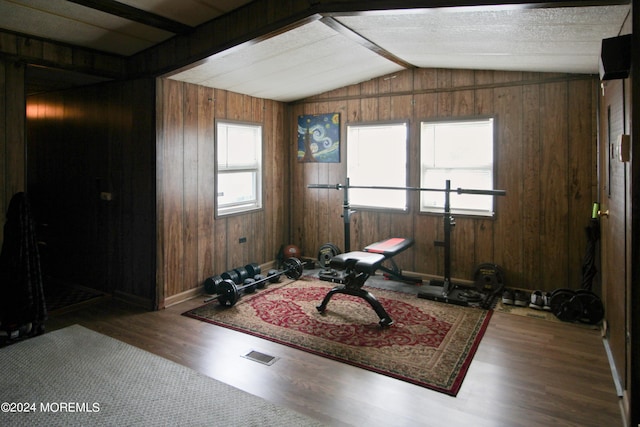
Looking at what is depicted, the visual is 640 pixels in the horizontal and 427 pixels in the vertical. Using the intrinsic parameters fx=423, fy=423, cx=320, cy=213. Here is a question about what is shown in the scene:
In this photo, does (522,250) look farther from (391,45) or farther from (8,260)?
(8,260)

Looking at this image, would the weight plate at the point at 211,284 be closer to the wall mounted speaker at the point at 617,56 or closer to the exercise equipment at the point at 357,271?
the exercise equipment at the point at 357,271

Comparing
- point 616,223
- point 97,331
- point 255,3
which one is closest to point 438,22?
point 255,3

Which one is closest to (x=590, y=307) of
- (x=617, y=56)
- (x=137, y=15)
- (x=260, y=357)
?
(x=617, y=56)

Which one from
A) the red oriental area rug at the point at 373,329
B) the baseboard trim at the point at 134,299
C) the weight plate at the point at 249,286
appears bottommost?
the red oriental area rug at the point at 373,329

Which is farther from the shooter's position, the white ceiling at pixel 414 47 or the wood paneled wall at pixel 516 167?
the wood paneled wall at pixel 516 167

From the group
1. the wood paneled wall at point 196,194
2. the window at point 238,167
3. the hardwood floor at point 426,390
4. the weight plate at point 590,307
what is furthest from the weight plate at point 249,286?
the weight plate at point 590,307

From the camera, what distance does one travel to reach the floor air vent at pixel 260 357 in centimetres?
312

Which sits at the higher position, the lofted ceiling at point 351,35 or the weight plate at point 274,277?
the lofted ceiling at point 351,35

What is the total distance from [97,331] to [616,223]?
13.5 feet

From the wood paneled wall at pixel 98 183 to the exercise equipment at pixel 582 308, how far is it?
3931 millimetres

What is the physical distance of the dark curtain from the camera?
3377 mm

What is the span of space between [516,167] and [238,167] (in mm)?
3243

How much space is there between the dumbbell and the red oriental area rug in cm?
8

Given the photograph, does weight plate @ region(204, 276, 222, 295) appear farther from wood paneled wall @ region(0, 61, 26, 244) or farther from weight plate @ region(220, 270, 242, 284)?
wood paneled wall @ region(0, 61, 26, 244)
